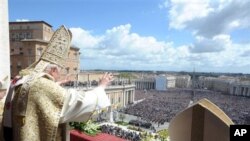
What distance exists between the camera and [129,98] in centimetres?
6938

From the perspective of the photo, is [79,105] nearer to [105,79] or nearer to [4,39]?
[105,79]

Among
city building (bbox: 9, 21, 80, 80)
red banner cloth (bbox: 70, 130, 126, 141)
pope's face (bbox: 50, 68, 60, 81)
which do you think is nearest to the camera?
pope's face (bbox: 50, 68, 60, 81)

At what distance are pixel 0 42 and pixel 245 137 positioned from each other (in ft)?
16.4

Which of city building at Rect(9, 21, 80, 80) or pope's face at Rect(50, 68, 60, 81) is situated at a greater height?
city building at Rect(9, 21, 80, 80)

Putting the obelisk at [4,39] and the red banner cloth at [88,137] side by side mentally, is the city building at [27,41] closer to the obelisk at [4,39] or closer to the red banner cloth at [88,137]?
the obelisk at [4,39]

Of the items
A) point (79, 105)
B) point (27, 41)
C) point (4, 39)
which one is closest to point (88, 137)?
point (79, 105)

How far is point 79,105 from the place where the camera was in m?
2.35

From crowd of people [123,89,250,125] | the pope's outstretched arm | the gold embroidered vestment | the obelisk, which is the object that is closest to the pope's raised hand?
the pope's outstretched arm

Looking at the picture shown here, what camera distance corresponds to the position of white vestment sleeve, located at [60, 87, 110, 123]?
2.36 meters

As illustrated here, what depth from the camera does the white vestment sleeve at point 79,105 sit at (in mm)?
2358

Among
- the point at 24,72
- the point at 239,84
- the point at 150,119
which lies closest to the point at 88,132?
the point at 24,72

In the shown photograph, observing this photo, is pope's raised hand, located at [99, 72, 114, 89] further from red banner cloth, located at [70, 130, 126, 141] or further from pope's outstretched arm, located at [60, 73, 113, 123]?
red banner cloth, located at [70, 130, 126, 141]

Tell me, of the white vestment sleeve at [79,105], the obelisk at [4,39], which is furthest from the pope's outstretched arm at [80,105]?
the obelisk at [4,39]

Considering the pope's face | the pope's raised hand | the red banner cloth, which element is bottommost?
the red banner cloth
